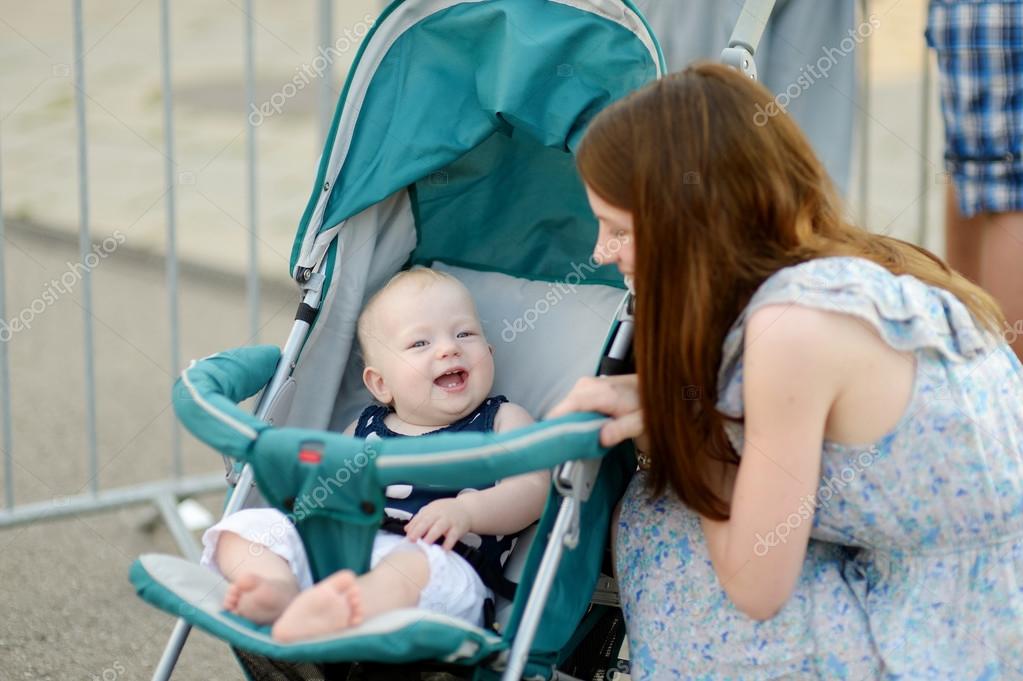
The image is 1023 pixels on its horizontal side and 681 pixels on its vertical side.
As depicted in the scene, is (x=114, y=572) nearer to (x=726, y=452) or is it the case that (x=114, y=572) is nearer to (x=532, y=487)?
(x=532, y=487)

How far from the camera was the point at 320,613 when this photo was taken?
1.93 m

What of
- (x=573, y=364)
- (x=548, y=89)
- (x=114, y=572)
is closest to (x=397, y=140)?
(x=548, y=89)

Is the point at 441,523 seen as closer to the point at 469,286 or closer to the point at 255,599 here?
the point at 255,599

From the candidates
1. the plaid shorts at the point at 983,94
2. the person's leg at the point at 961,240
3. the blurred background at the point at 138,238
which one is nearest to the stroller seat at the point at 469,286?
the blurred background at the point at 138,238

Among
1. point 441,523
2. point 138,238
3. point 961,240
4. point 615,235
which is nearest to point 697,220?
point 615,235

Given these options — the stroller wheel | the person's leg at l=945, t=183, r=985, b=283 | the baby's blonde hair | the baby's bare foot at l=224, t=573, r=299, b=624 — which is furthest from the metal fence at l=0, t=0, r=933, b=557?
the baby's bare foot at l=224, t=573, r=299, b=624

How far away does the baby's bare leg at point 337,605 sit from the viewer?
75.7 inches

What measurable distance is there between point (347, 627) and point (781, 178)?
3.11 feet

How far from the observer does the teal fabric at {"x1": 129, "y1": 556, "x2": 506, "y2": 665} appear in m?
1.86

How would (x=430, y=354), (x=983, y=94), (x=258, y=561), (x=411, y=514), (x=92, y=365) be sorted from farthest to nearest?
(x=92, y=365)
(x=983, y=94)
(x=430, y=354)
(x=411, y=514)
(x=258, y=561)

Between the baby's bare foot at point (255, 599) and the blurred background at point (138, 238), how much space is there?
1064 mm

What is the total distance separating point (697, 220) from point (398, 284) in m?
0.95

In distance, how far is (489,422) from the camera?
2.66 metres

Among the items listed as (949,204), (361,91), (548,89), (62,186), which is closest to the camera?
(548,89)
